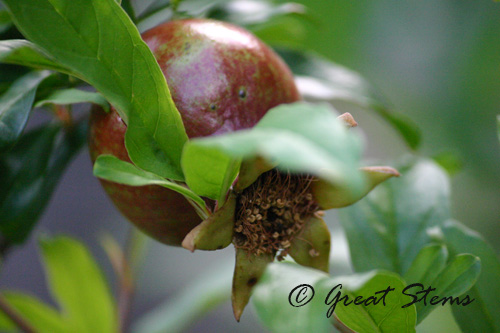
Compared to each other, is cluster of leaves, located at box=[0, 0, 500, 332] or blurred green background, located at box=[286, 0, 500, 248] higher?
cluster of leaves, located at box=[0, 0, 500, 332]

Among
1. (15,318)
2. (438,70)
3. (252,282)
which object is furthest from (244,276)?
(438,70)

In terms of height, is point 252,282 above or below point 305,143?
below

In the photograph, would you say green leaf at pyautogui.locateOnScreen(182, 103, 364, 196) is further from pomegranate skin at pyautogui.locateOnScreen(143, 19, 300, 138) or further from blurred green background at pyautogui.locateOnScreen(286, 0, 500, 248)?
blurred green background at pyautogui.locateOnScreen(286, 0, 500, 248)

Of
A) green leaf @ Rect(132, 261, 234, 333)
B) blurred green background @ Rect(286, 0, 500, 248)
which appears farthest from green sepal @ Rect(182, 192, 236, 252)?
blurred green background @ Rect(286, 0, 500, 248)

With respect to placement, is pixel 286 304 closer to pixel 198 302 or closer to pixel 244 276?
pixel 244 276

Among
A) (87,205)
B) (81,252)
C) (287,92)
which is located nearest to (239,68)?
(287,92)

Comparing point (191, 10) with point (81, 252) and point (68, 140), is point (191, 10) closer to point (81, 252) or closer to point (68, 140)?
point (68, 140)

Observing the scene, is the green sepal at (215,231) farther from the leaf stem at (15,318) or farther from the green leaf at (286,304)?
the leaf stem at (15,318)
